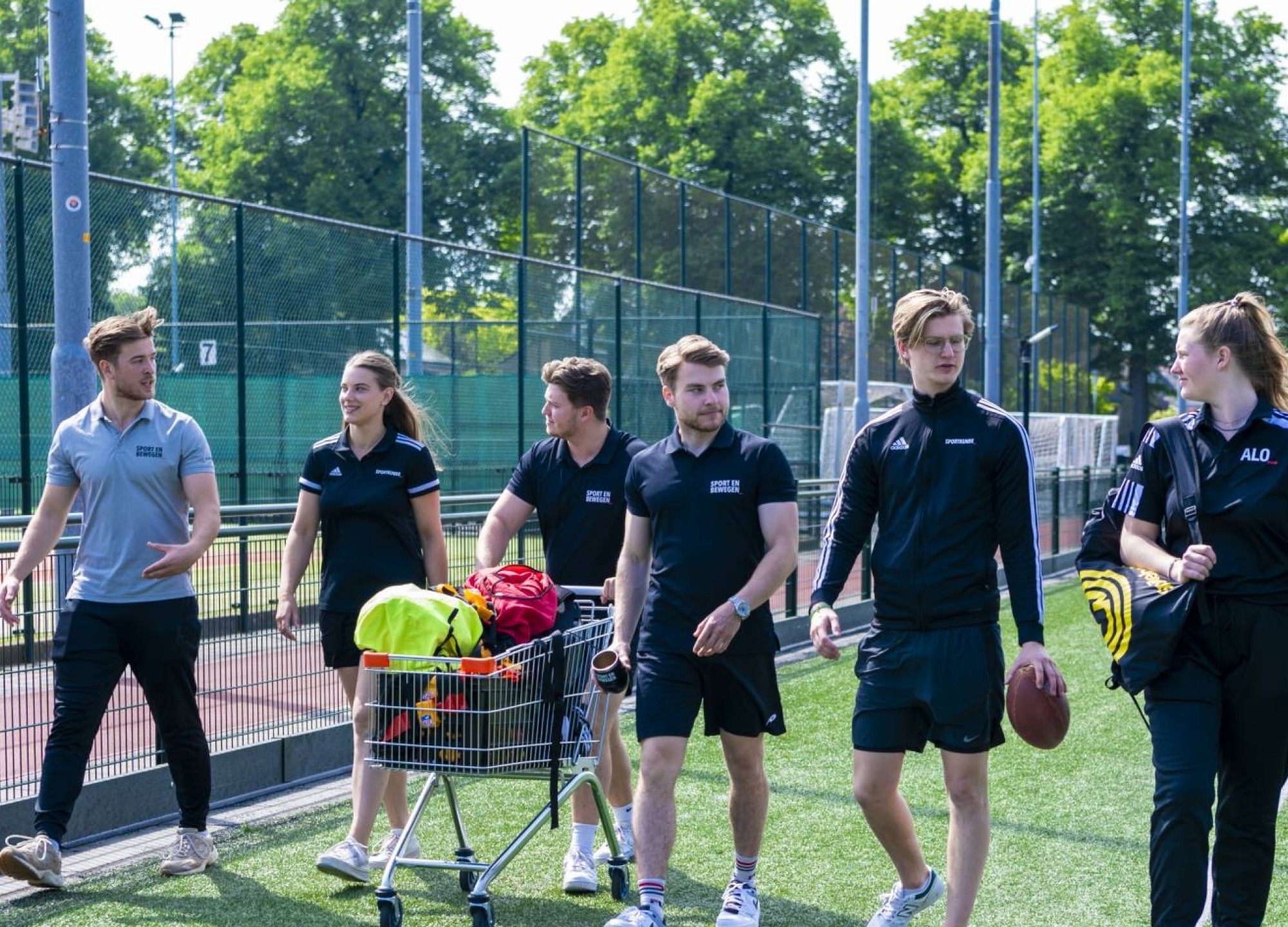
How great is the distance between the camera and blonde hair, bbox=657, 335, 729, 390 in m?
5.39

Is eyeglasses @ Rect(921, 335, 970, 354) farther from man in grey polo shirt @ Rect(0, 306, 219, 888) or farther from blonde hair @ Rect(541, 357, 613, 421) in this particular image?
man in grey polo shirt @ Rect(0, 306, 219, 888)

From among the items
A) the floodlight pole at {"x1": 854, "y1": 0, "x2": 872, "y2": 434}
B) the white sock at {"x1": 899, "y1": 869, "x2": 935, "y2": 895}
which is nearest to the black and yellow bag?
the white sock at {"x1": 899, "y1": 869, "x2": 935, "y2": 895}

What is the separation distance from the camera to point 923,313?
193 inches

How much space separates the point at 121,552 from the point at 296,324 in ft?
30.8

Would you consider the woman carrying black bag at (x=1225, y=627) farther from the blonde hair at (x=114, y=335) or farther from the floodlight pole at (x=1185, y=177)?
the floodlight pole at (x=1185, y=177)

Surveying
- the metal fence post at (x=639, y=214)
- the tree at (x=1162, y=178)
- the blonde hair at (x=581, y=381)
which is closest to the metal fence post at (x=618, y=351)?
the metal fence post at (x=639, y=214)

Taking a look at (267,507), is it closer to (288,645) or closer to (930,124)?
(288,645)

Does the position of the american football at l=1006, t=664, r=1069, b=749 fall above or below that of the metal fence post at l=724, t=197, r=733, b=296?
below

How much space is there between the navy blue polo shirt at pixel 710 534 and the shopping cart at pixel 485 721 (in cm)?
33

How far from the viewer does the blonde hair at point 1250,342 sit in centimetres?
459

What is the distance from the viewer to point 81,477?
6.12 meters

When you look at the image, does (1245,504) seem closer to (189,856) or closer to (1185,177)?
(189,856)

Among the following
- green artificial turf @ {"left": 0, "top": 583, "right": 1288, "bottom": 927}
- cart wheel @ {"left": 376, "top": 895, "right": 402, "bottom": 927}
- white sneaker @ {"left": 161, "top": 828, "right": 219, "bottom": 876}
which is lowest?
green artificial turf @ {"left": 0, "top": 583, "right": 1288, "bottom": 927}

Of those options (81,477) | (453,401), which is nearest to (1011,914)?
(81,477)
